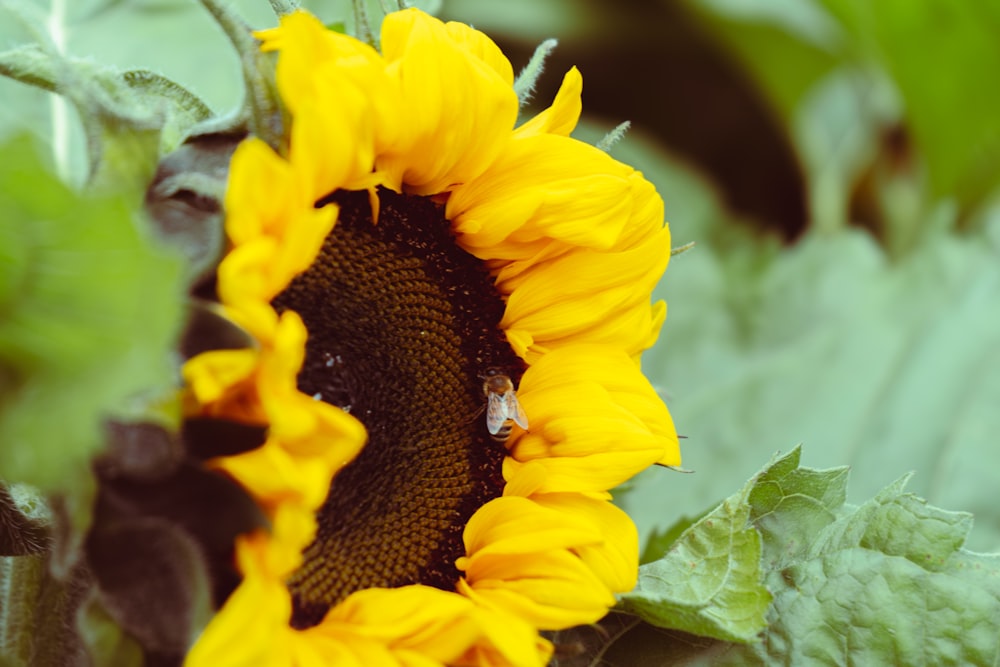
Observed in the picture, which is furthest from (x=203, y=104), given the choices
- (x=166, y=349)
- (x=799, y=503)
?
(x=799, y=503)

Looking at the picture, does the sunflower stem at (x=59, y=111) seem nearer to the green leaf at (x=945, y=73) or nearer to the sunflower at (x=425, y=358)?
the sunflower at (x=425, y=358)

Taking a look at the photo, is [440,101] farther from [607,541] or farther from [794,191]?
[794,191]

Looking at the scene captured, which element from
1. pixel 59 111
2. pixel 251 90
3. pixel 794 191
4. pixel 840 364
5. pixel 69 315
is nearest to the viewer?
pixel 69 315

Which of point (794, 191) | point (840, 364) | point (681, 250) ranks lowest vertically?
point (840, 364)

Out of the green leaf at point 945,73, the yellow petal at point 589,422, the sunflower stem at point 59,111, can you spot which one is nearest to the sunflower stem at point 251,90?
the yellow petal at point 589,422

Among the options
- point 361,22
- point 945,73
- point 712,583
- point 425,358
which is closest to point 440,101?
point 361,22

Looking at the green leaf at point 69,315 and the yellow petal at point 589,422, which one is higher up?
Result: the green leaf at point 69,315

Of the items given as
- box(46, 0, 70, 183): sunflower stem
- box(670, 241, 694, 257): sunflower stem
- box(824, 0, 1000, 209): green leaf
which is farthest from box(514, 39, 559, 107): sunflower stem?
box(824, 0, 1000, 209): green leaf
